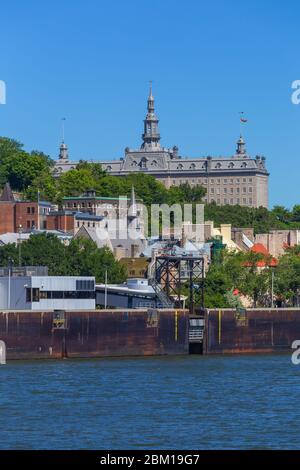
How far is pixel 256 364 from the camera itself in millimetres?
94812

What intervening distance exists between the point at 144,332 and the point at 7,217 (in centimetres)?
6842

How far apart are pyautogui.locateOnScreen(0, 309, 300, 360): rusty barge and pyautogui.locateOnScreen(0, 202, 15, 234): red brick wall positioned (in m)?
63.1

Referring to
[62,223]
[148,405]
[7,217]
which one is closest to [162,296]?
[148,405]

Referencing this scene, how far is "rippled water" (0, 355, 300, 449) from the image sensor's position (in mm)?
62719

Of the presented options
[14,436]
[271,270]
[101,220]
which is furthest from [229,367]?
[101,220]

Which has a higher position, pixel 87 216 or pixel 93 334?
pixel 87 216

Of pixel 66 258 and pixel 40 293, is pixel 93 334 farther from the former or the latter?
pixel 66 258

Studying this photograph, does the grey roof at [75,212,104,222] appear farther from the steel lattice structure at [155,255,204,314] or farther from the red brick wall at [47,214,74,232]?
the steel lattice structure at [155,255,204,314]

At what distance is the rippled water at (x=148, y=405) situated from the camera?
62719 millimetres

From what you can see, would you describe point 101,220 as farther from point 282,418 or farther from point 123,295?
point 282,418

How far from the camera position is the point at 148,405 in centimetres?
7212

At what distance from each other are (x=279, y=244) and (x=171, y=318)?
243ft

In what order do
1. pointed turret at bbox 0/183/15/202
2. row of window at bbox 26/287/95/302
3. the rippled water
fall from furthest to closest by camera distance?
pointed turret at bbox 0/183/15/202, row of window at bbox 26/287/95/302, the rippled water

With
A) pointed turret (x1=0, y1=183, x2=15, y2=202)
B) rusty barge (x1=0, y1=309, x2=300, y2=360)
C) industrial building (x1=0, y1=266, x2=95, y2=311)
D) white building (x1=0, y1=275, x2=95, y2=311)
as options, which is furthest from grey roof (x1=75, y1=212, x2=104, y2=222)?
white building (x1=0, y1=275, x2=95, y2=311)
